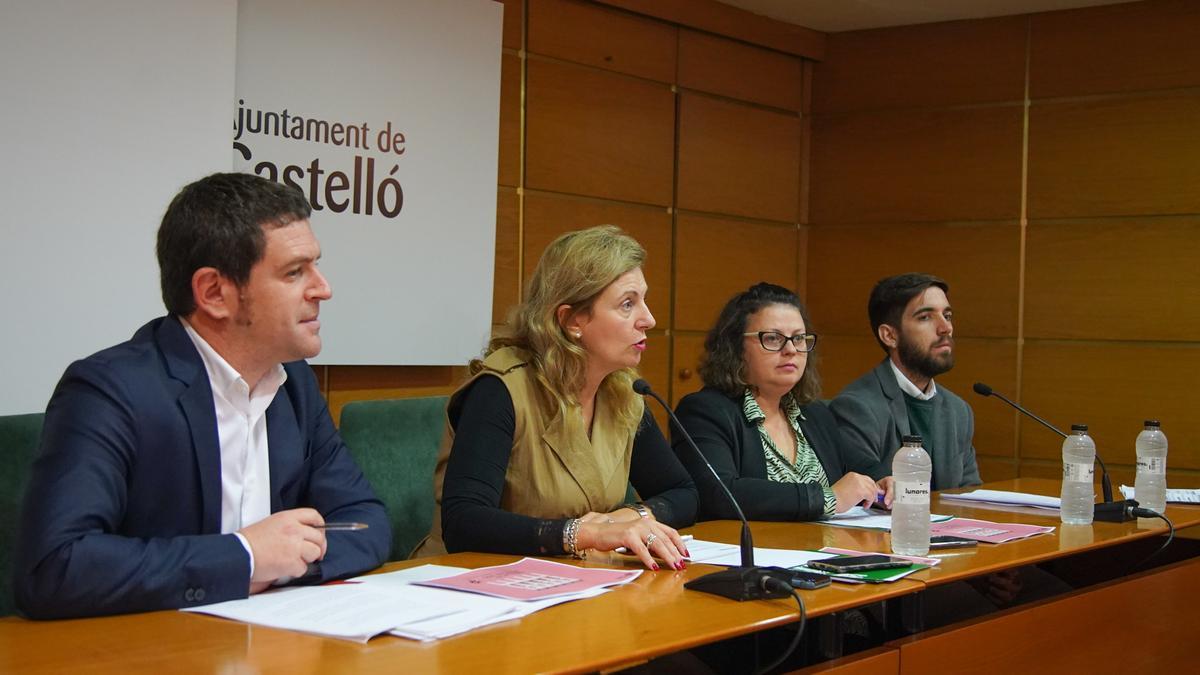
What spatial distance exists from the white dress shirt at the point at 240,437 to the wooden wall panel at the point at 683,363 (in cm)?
368

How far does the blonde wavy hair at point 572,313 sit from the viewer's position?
9.20 ft

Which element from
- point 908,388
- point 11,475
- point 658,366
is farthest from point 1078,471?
point 658,366

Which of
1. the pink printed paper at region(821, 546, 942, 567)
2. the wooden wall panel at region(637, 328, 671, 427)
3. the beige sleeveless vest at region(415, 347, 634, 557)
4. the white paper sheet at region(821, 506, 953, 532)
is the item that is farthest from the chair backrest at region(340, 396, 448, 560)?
the wooden wall panel at region(637, 328, 671, 427)

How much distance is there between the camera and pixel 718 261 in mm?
5953

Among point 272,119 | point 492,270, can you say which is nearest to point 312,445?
point 272,119

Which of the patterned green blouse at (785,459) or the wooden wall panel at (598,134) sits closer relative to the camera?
the patterned green blouse at (785,459)

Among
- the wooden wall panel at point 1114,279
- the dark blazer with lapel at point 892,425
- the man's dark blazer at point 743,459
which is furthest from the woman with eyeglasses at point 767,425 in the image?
the wooden wall panel at point 1114,279

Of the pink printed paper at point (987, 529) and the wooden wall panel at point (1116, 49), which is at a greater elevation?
the wooden wall panel at point (1116, 49)

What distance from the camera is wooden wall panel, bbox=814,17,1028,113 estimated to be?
5.85 m

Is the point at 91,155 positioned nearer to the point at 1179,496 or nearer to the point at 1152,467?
the point at 1152,467

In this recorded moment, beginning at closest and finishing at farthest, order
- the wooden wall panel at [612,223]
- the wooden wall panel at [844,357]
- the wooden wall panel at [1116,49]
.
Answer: the wooden wall panel at [612,223] < the wooden wall panel at [1116,49] < the wooden wall panel at [844,357]

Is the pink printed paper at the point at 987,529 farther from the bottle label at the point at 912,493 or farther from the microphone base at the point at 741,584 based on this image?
the microphone base at the point at 741,584

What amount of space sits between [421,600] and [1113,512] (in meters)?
2.07

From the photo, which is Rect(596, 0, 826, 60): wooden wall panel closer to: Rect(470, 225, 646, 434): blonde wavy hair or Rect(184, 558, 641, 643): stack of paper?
Rect(470, 225, 646, 434): blonde wavy hair
